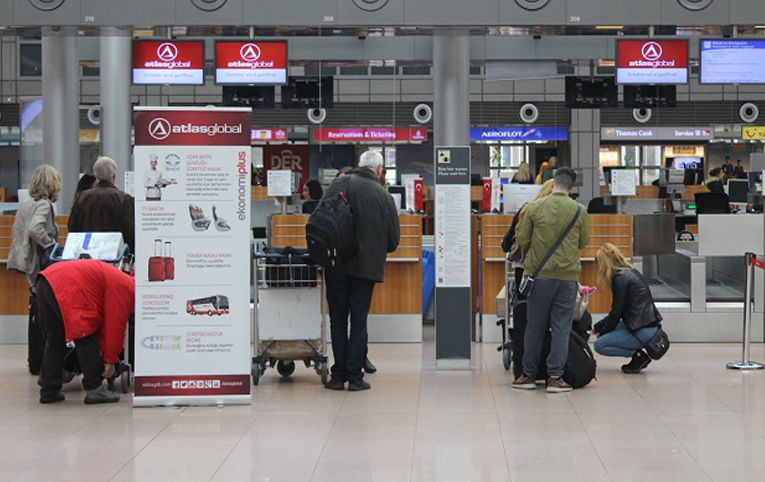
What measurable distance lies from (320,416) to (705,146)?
23588mm

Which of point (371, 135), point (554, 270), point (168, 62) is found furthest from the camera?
point (371, 135)

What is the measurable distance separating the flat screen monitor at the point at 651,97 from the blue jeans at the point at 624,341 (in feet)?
32.3

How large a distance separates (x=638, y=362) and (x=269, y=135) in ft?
61.2

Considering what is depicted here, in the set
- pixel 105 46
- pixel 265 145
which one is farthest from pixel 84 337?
pixel 265 145

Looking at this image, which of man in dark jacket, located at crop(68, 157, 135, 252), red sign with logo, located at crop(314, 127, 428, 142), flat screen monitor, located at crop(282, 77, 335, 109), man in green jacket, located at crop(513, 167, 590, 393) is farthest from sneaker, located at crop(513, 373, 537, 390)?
red sign with logo, located at crop(314, 127, 428, 142)

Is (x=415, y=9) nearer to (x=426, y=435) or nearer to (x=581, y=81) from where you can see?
(x=426, y=435)

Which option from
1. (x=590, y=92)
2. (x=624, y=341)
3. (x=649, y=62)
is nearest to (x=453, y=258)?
(x=624, y=341)

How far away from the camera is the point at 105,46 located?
15305mm

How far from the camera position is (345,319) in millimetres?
7750

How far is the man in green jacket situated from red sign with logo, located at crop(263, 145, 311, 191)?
22.0 m

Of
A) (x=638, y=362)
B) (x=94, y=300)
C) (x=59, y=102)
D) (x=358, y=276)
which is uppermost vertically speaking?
→ (x=59, y=102)

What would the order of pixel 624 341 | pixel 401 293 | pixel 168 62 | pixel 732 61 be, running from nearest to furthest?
pixel 624 341 < pixel 401 293 < pixel 732 61 < pixel 168 62

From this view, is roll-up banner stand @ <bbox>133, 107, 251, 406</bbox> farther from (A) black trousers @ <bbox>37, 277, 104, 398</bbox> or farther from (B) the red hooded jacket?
(A) black trousers @ <bbox>37, 277, 104, 398</bbox>

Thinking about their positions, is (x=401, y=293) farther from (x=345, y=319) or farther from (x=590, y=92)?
(x=590, y=92)
